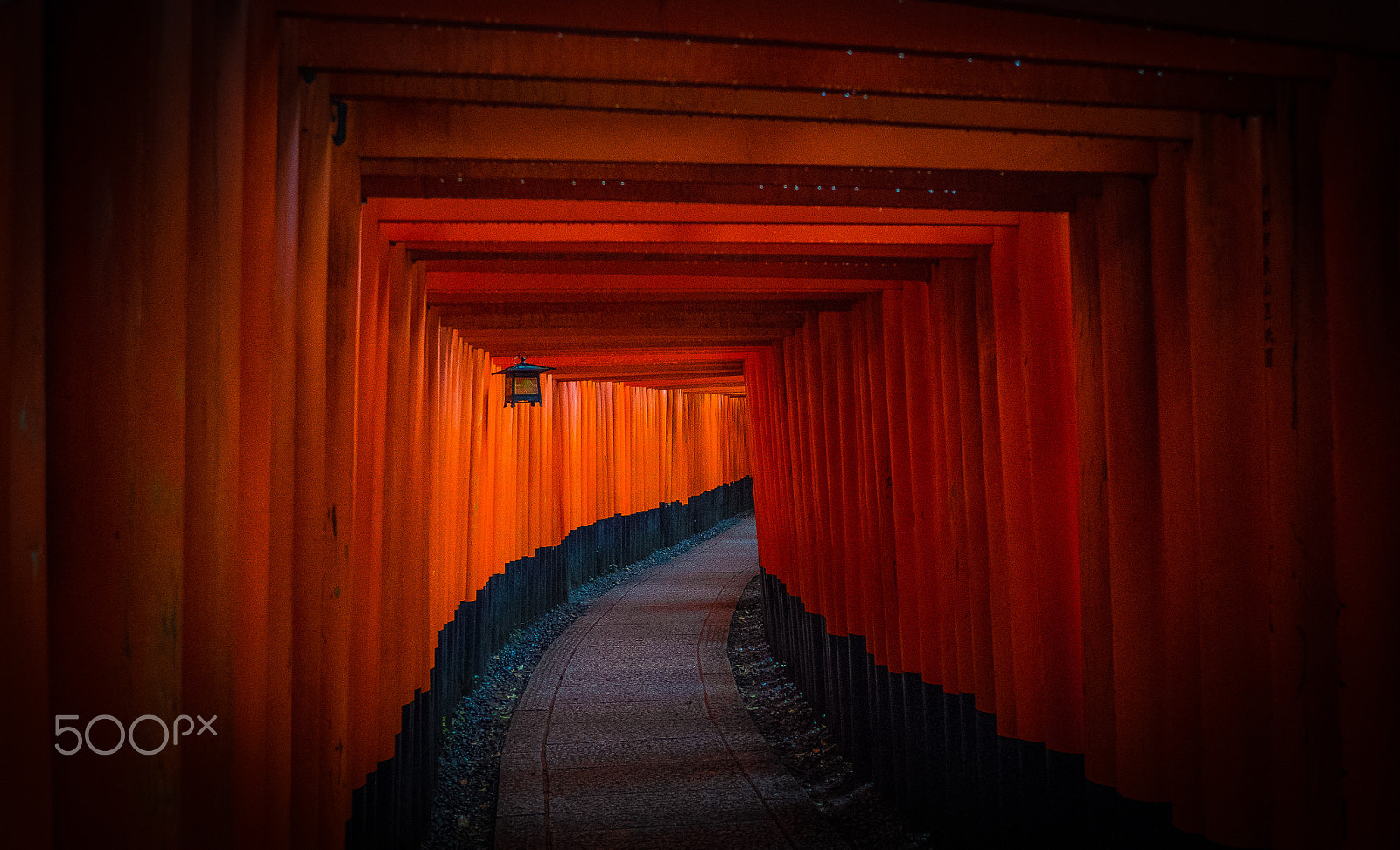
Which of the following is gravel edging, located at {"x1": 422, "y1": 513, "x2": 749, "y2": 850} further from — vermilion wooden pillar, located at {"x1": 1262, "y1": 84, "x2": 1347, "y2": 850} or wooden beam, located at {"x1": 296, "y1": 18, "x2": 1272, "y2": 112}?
wooden beam, located at {"x1": 296, "y1": 18, "x2": 1272, "y2": 112}

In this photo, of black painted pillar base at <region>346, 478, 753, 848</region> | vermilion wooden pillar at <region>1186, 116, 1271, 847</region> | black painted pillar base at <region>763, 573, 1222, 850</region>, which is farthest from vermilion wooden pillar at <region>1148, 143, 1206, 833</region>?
black painted pillar base at <region>346, 478, 753, 848</region>

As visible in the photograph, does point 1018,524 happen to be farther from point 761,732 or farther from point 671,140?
point 761,732

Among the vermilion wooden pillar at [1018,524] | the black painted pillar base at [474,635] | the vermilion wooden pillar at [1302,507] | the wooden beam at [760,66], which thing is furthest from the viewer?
the black painted pillar base at [474,635]

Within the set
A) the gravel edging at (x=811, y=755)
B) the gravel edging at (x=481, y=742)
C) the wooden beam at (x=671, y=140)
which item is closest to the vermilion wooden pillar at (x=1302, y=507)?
the wooden beam at (x=671, y=140)

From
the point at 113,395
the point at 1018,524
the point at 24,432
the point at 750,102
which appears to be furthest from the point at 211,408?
the point at 1018,524

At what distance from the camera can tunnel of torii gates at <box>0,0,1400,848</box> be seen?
175 centimetres

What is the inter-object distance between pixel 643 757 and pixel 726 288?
3.96 m

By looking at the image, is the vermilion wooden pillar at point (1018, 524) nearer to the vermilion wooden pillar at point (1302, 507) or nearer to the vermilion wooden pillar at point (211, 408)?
the vermilion wooden pillar at point (1302, 507)

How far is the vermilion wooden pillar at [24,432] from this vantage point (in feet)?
4.94

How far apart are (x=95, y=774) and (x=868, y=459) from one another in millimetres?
5865

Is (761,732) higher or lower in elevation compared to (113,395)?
lower

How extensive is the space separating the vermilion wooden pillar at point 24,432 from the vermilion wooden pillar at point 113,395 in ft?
0.41

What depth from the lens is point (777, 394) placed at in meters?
10.7

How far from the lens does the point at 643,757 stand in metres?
7.68
